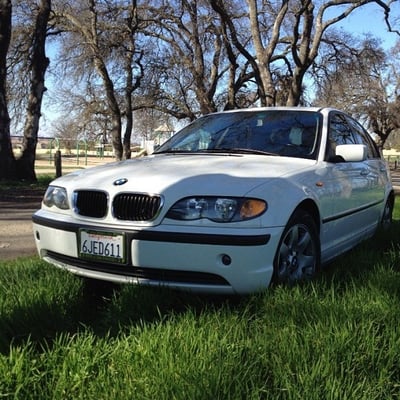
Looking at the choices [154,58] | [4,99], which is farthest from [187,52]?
[4,99]

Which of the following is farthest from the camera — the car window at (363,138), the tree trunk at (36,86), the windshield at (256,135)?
the tree trunk at (36,86)

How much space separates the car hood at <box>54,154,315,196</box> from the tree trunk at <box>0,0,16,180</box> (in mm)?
10494

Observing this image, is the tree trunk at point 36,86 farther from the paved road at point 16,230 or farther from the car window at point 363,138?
the car window at point 363,138

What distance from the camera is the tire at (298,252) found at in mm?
3445

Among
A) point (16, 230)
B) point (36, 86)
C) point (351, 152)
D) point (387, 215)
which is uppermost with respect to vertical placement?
point (36, 86)

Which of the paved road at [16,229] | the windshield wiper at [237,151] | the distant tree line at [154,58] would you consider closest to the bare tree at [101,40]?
the distant tree line at [154,58]

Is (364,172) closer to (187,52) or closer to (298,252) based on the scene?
(298,252)

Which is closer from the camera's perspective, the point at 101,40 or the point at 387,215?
the point at 387,215

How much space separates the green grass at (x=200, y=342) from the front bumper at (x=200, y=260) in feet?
0.37

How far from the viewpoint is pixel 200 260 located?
124 inches

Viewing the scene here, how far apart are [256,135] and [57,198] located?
6.06ft

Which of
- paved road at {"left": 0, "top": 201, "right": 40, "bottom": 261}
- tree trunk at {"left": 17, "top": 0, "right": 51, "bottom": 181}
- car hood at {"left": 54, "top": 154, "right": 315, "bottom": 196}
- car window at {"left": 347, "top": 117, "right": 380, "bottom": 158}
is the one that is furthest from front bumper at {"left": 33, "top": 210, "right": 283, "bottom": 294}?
tree trunk at {"left": 17, "top": 0, "right": 51, "bottom": 181}

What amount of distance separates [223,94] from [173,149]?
26.8 m

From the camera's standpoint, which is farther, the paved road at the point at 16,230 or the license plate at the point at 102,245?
the paved road at the point at 16,230
